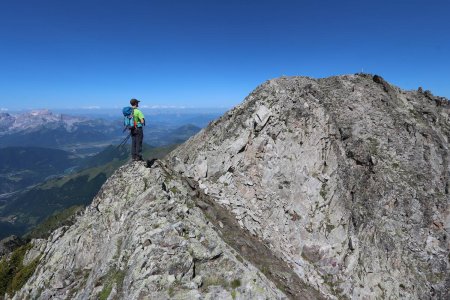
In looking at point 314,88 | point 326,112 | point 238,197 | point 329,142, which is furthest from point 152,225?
point 314,88

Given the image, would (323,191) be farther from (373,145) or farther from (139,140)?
(139,140)

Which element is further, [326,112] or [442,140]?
[442,140]

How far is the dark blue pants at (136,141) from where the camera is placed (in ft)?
83.3

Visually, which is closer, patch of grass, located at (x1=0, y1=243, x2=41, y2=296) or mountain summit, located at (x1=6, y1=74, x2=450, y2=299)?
mountain summit, located at (x1=6, y1=74, x2=450, y2=299)

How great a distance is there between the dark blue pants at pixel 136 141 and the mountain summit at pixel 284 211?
0.95 m

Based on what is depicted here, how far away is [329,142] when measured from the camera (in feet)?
125

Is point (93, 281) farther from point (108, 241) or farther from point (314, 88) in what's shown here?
point (314, 88)

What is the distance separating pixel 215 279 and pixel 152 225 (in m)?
5.49

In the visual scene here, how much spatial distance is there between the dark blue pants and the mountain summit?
37.4 inches

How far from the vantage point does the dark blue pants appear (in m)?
25.4

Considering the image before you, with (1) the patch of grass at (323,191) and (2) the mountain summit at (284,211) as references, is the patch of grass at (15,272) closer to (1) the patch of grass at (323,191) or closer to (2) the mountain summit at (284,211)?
(2) the mountain summit at (284,211)

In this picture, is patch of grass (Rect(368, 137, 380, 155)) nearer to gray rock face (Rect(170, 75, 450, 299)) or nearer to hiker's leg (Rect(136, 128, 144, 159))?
gray rock face (Rect(170, 75, 450, 299))

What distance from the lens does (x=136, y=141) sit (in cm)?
2611

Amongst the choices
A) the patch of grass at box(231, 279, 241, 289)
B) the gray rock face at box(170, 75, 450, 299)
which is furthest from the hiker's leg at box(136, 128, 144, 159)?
the patch of grass at box(231, 279, 241, 289)
